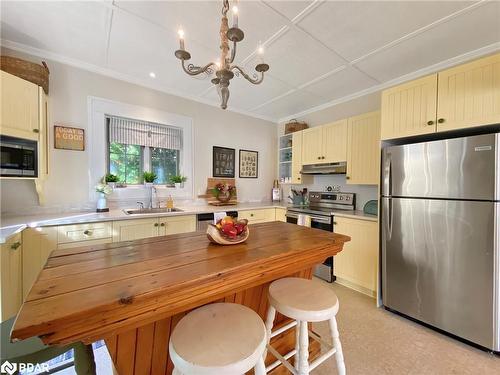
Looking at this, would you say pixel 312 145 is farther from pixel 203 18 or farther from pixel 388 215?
pixel 203 18

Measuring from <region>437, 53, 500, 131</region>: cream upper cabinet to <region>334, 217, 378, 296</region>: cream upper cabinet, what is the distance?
118 centimetres

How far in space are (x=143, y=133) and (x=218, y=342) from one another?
2.77 metres

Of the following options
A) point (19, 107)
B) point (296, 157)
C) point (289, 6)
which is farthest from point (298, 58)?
point (19, 107)

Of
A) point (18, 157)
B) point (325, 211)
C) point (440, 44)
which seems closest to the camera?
point (18, 157)

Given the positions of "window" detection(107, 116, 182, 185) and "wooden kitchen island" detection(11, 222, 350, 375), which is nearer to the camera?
"wooden kitchen island" detection(11, 222, 350, 375)

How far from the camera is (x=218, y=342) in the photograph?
2.64 ft

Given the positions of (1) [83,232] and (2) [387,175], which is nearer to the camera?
(1) [83,232]

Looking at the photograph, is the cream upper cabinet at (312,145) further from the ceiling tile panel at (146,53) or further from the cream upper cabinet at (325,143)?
the ceiling tile panel at (146,53)

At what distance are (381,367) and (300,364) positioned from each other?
814 millimetres

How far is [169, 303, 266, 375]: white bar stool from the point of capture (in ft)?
2.38

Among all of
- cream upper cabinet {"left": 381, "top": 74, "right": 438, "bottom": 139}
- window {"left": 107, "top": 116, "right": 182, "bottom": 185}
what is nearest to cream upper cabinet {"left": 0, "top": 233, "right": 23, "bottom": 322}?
window {"left": 107, "top": 116, "right": 182, "bottom": 185}

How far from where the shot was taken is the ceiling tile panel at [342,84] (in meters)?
2.51

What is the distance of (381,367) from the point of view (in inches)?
57.9

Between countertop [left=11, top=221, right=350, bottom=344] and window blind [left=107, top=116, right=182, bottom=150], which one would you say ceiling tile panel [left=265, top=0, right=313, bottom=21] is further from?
window blind [left=107, top=116, right=182, bottom=150]
